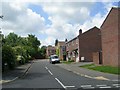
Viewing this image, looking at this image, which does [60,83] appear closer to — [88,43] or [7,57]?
[7,57]

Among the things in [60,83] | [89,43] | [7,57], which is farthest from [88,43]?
[60,83]

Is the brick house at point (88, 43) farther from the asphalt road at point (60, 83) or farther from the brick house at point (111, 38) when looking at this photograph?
the asphalt road at point (60, 83)

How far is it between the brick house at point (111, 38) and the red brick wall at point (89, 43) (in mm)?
23288

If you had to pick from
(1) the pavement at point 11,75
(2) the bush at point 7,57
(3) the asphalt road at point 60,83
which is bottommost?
(3) the asphalt road at point 60,83

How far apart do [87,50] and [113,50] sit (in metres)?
28.0

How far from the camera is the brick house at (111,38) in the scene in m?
34.3

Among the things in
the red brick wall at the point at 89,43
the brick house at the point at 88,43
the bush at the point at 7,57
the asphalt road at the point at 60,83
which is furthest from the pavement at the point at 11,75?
the red brick wall at the point at 89,43

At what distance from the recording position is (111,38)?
3609cm

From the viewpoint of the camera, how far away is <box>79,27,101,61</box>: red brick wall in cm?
6287

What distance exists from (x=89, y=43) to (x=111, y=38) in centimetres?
2744

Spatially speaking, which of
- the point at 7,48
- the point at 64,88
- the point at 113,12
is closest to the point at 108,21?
the point at 113,12

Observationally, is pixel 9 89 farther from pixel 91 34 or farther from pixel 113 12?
pixel 91 34

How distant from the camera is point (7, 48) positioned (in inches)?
1292

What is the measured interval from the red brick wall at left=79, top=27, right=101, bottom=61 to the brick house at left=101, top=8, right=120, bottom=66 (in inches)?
917
